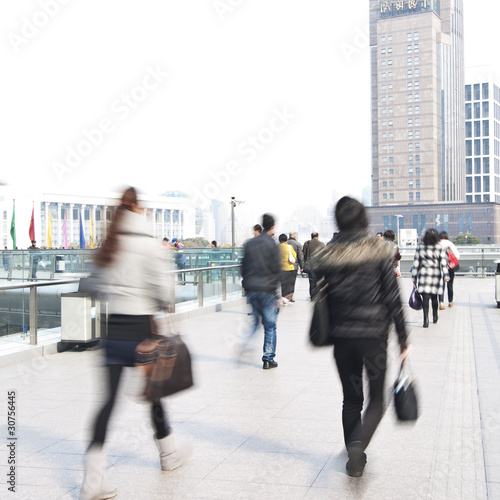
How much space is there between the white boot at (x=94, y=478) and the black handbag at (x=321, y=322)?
144cm

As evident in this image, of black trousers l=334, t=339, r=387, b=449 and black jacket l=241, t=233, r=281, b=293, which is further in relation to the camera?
black jacket l=241, t=233, r=281, b=293

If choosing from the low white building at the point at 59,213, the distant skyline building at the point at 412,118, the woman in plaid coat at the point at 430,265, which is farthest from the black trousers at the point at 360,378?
the distant skyline building at the point at 412,118

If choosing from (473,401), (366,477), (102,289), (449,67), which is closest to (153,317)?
(102,289)

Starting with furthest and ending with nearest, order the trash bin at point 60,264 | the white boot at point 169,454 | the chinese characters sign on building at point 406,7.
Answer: the chinese characters sign on building at point 406,7 → the trash bin at point 60,264 → the white boot at point 169,454

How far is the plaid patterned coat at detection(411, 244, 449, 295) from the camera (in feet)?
38.3

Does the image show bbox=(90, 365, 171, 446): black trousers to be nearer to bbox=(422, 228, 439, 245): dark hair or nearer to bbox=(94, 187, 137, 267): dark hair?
bbox=(94, 187, 137, 267): dark hair

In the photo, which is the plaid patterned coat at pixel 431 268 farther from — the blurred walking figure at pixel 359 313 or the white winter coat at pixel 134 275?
the white winter coat at pixel 134 275

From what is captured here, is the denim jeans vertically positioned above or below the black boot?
above

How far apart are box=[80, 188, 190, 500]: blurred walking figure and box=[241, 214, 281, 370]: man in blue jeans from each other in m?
3.89

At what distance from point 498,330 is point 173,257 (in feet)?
24.8

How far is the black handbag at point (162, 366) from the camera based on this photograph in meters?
3.86

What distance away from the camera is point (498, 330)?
11.5 metres

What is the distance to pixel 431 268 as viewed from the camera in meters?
11.7

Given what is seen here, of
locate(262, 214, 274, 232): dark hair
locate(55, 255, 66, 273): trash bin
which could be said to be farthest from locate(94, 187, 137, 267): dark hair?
locate(55, 255, 66, 273): trash bin
